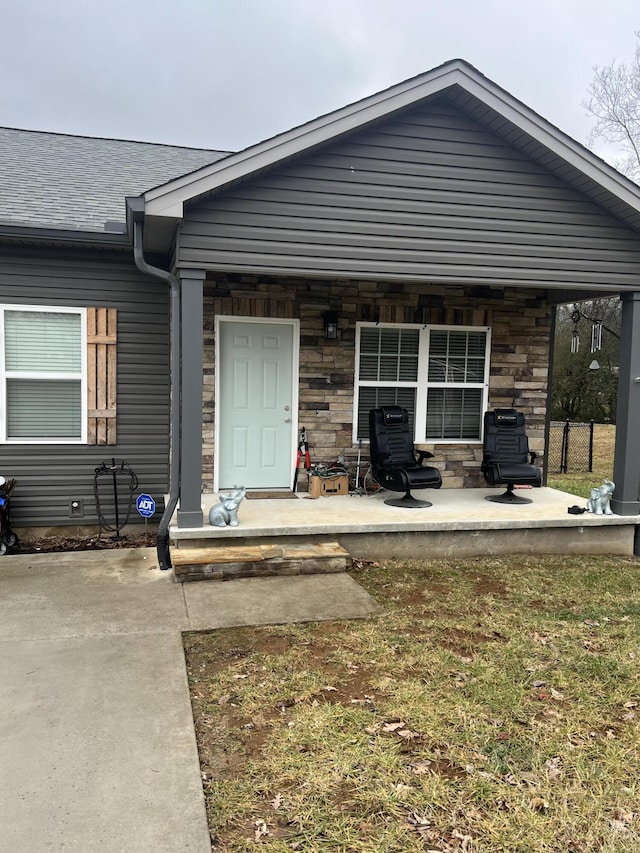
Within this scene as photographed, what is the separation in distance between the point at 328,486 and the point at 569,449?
28.8 feet

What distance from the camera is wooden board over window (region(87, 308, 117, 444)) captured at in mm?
6465

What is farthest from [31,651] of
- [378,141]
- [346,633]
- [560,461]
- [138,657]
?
[560,461]

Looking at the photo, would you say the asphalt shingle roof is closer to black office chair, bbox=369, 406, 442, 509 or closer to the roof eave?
the roof eave

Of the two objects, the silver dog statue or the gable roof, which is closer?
the gable roof

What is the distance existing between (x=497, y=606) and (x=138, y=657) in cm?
248

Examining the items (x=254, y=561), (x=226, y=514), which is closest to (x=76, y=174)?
(x=226, y=514)

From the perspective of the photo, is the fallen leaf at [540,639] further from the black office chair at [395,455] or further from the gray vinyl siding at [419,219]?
the gray vinyl siding at [419,219]

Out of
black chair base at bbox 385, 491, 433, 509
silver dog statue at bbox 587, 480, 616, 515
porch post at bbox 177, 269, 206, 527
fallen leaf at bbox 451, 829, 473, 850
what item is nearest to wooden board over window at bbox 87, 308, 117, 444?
porch post at bbox 177, 269, 206, 527

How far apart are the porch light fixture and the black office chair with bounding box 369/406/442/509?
92 cm

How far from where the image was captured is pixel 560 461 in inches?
500

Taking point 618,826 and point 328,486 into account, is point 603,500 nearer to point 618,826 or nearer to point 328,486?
point 328,486

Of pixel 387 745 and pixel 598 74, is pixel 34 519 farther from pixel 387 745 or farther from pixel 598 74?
pixel 598 74

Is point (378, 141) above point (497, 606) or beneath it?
above

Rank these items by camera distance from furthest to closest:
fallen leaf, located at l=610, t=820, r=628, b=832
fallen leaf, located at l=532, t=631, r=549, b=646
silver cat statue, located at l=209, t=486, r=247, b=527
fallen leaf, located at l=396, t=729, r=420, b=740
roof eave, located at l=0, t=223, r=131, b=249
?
roof eave, located at l=0, t=223, r=131, b=249 < silver cat statue, located at l=209, t=486, r=247, b=527 < fallen leaf, located at l=532, t=631, r=549, b=646 < fallen leaf, located at l=396, t=729, r=420, b=740 < fallen leaf, located at l=610, t=820, r=628, b=832
